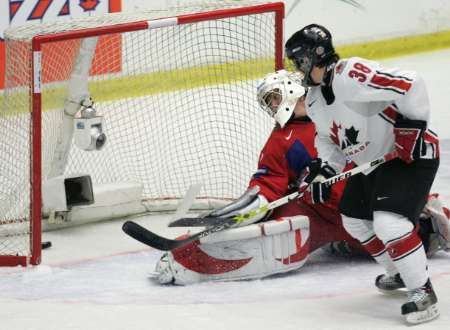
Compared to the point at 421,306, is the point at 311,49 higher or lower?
higher

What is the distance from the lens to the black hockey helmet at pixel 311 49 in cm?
381

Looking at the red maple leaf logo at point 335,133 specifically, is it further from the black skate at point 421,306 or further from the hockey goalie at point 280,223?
the black skate at point 421,306

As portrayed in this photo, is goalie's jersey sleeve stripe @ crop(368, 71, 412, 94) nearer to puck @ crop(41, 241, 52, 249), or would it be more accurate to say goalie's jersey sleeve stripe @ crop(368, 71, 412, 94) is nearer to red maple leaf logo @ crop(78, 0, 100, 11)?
puck @ crop(41, 241, 52, 249)

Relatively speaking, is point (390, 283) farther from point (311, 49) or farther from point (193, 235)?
point (311, 49)

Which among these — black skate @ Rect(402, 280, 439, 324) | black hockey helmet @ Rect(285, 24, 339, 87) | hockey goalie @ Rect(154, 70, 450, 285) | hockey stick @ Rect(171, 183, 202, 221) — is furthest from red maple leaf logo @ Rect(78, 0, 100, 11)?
black skate @ Rect(402, 280, 439, 324)

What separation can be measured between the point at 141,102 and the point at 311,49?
8.26ft

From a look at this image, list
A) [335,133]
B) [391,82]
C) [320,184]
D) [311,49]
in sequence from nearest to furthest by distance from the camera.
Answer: [391,82] → [311,49] → [335,133] → [320,184]

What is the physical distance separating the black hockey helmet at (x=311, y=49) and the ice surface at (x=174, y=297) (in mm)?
746

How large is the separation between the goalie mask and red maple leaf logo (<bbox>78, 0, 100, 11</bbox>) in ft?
7.64

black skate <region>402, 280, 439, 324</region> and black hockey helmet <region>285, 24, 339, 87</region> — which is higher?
black hockey helmet <region>285, 24, 339, 87</region>

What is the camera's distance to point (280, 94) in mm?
4508

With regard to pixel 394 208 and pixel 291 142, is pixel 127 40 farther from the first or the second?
pixel 394 208

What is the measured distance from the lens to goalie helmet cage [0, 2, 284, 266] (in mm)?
4746

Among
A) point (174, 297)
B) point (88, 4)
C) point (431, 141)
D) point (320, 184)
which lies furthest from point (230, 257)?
point (88, 4)
